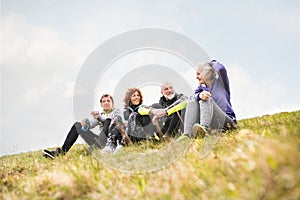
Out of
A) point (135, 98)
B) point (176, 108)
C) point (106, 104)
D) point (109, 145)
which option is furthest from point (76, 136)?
point (176, 108)

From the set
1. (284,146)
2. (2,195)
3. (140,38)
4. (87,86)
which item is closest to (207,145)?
(284,146)

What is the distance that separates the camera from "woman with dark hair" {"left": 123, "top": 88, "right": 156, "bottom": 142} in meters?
8.75

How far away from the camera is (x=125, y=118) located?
975 cm

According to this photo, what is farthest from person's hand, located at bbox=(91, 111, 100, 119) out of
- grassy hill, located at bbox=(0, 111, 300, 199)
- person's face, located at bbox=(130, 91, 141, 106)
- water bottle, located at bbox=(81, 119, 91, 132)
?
grassy hill, located at bbox=(0, 111, 300, 199)

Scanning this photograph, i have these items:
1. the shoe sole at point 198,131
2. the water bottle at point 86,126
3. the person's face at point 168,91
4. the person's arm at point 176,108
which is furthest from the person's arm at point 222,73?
the water bottle at point 86,126

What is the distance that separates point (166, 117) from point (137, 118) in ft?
3.36

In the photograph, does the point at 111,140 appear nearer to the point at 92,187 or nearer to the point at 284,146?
the point at 92,187

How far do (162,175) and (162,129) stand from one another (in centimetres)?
455

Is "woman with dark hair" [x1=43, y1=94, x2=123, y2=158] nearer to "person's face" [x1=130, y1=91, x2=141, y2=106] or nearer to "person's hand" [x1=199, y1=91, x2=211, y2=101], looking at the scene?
"person's face" [x1=130, y1=91, x2=141, y2=106]

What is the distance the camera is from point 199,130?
6645mm

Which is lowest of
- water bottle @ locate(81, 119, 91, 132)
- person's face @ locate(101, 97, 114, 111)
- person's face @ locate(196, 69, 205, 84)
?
water bottle @ locate(81, 119, 91, 132)

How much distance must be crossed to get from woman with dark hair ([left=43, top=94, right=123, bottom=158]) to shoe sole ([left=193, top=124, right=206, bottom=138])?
2820 millimetres

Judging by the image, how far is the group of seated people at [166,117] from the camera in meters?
7.01

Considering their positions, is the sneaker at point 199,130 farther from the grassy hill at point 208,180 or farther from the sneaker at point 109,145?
the sneaker at point 109,145
